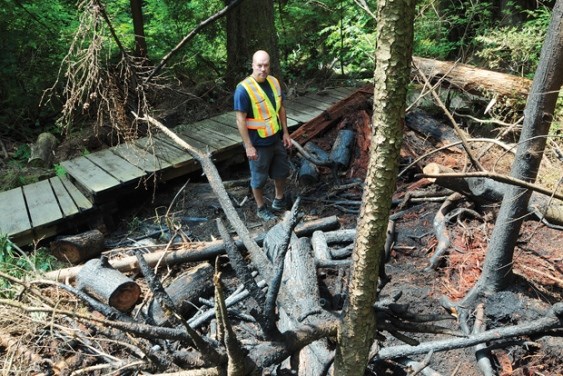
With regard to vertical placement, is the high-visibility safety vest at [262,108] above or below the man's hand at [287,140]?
above

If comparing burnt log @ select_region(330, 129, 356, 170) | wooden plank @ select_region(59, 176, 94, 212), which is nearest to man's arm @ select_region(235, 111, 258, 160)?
burnt log @ select_region(330, 129, 356, 170)

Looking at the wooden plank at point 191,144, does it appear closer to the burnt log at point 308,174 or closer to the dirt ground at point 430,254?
the dirt ground at point 430,254

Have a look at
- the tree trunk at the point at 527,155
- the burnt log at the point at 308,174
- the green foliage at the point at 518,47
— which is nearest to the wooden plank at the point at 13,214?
the burnt log at the point at 308,174

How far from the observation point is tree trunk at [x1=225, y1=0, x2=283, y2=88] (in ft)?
26.6

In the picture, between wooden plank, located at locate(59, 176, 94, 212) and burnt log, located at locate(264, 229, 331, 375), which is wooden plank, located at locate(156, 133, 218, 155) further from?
burnt log, located at locate(264, 229, 331, 375)

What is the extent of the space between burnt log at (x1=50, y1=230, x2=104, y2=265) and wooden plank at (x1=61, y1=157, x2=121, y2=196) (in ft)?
2.61

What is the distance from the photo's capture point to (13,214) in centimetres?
511

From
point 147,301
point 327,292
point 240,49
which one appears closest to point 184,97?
point 240,49

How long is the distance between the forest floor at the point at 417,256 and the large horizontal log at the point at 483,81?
4.00ft

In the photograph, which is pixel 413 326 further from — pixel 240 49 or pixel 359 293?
pixel 240 49

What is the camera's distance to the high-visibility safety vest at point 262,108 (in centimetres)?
476

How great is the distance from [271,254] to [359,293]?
198 centimetres

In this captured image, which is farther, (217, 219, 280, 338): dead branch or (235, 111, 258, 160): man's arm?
(235, 111, 258, 160): man's arm

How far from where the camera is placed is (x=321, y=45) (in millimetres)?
10695
